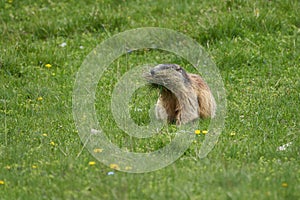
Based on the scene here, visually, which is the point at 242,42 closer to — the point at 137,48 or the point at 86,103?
the point at 137,48

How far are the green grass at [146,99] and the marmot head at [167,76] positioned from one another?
1.69ft

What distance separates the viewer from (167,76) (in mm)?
7598

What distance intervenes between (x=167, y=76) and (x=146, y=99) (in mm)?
1069

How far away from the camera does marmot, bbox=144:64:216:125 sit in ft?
24.9

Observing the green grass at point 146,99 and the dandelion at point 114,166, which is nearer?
the green grass at point 146,99

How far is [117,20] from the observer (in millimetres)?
11062

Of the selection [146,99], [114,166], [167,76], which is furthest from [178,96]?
[114,166]

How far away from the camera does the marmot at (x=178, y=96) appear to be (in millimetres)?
7590

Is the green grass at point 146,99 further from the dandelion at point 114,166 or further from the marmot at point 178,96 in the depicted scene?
the marmot at point 178,96

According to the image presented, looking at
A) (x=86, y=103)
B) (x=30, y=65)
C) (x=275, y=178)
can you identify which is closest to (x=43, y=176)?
(x=275, y=178)

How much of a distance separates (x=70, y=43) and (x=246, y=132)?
4.29 m

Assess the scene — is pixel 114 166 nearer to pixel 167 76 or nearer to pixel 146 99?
pixel 167 76

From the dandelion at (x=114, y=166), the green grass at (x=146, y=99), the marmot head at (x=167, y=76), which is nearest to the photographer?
the green grass at (x=146, y=99)

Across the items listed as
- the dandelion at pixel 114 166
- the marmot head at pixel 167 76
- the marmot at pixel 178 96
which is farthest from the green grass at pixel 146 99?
the marmot head at pixel 167 76
